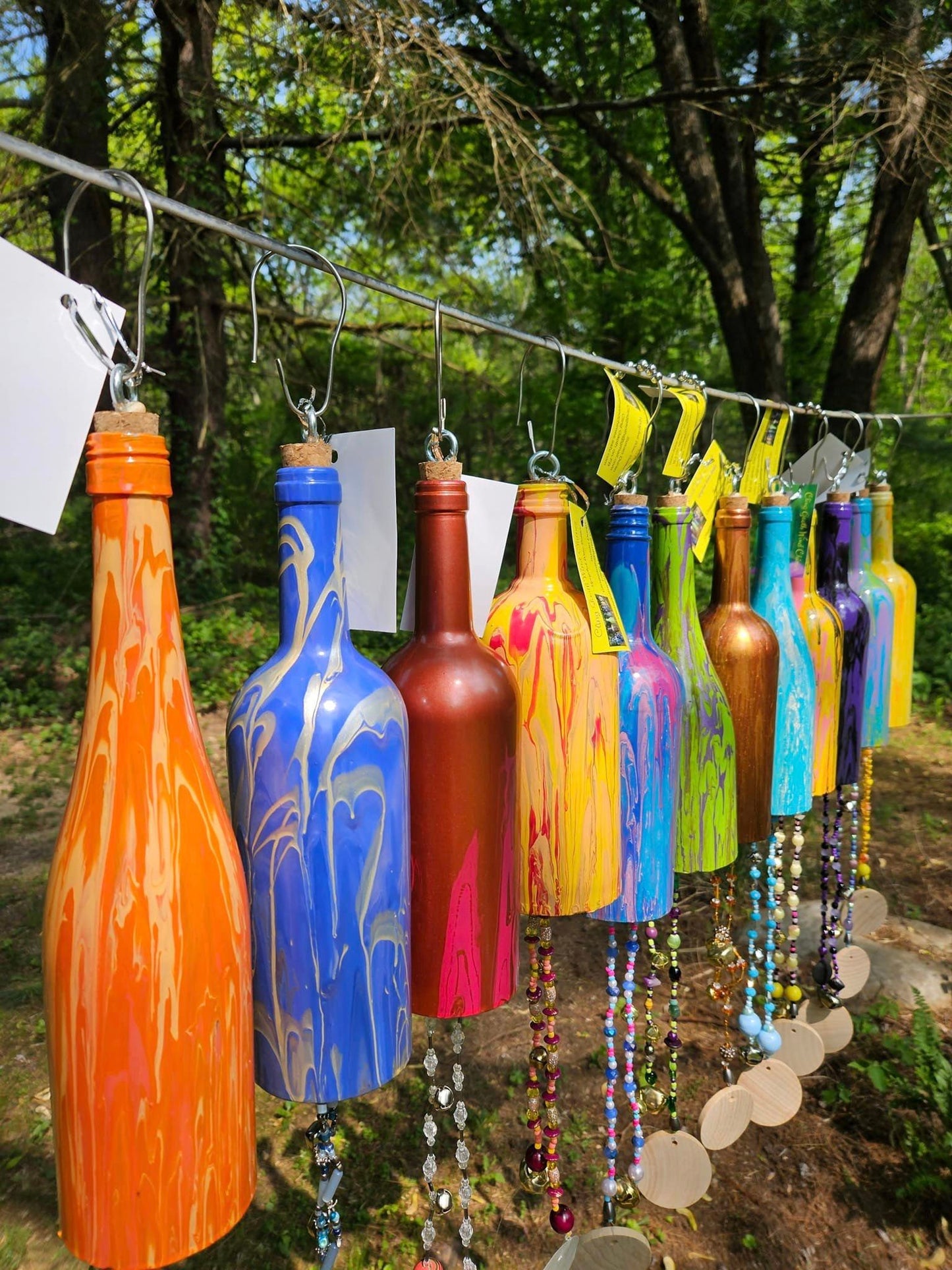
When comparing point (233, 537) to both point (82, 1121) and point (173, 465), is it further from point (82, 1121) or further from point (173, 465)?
point (82, 1121)

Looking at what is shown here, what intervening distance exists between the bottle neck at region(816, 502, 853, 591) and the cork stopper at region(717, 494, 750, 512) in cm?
43

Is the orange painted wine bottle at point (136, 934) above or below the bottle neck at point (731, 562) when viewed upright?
below

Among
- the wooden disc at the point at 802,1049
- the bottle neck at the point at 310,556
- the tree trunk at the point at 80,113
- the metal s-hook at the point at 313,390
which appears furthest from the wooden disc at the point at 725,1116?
the tree trunk at the point at 80,113

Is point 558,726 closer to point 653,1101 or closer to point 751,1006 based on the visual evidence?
point 653,1101

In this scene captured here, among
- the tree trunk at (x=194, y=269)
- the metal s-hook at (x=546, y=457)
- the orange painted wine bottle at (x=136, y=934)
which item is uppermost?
the tree trunk at (x=194, y=269)

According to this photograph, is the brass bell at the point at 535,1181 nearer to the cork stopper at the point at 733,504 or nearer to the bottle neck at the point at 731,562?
the bottle neck at the point at 731,562

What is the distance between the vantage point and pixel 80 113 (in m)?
3.82

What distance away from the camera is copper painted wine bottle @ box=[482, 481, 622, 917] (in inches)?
34.8

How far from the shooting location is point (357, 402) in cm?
625

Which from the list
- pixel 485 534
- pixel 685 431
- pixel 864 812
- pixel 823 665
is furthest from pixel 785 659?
pixel 864 812

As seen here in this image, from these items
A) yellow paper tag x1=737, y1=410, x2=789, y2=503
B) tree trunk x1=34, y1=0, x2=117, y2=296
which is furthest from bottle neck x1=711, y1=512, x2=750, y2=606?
tree trunk x1=34, y1=0, x2=117, y2=296

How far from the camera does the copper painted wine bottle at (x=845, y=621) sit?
1503mm

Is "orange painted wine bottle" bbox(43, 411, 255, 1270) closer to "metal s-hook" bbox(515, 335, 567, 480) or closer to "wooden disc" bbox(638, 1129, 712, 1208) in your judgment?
"metal s-hook" bbox(515, 335, 567, 480)

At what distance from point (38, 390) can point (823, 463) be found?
141 cm
